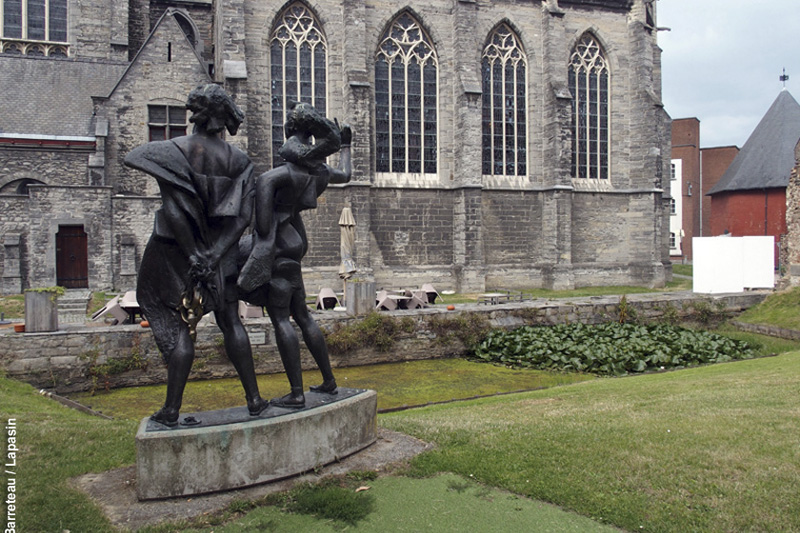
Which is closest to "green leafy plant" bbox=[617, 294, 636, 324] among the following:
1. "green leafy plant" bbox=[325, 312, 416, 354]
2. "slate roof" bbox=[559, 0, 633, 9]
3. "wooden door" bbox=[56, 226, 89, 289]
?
"green leafy plant" bbox=[325, 312, 416, 354]

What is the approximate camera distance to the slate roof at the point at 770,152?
31.8m

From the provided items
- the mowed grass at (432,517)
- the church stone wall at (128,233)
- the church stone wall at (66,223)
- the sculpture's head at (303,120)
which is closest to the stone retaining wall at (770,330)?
the mowed grass at (432,517)

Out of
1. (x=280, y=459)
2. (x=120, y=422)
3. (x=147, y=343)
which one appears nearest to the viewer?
(x=280, y=459)

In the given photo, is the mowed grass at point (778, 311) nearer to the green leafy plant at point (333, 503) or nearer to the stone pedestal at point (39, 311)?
the green leafy plant at point (333, 503)

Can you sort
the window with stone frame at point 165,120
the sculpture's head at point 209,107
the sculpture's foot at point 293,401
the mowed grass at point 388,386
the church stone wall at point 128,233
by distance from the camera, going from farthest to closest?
the window with stone frame at point 165,120 < the church stone wall at point 128,233 < the mowed grass at point 388,386 < the sculpture's foot at point 293,401 < the sculpture's head at point 209,107

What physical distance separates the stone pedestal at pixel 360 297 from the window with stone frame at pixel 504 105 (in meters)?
12.0

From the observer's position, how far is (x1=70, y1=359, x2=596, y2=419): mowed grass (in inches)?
350

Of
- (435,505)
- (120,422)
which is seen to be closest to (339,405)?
(435,505)

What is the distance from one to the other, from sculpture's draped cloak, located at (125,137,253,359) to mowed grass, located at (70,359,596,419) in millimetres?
4236

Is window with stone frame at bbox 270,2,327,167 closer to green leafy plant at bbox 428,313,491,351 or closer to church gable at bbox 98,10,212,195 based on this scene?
church gable at bbox 98,10,212,195

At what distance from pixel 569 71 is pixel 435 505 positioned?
23.0 m

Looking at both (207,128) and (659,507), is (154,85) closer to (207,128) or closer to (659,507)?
(207,128)

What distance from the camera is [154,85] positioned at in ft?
65.0

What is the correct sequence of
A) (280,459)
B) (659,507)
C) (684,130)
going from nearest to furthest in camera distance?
(659,507) < (280,459) < (684,130)
